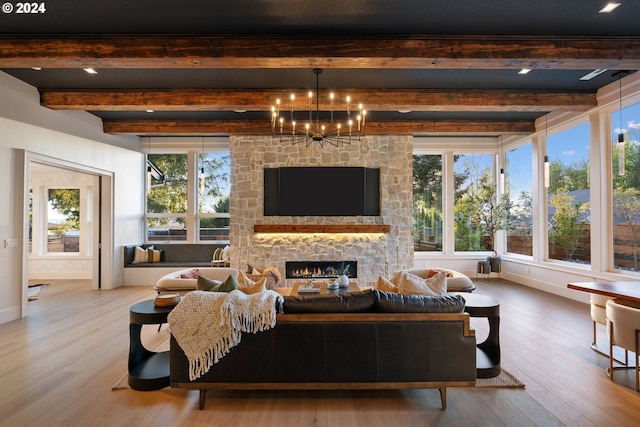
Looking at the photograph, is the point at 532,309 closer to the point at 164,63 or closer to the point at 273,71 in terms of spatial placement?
the point at 273,71

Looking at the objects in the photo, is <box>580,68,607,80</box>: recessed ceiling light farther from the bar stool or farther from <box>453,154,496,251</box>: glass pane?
<box>453,154,496,251</box>: glass pane

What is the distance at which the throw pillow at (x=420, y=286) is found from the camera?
10.7 feet

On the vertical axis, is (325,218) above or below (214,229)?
above

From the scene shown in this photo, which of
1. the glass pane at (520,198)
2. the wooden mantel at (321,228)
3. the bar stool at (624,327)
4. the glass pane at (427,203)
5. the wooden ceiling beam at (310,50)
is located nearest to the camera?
the bar stool at (624,327)

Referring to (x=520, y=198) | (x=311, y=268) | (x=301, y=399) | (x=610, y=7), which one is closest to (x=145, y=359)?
(x=301, y=399)

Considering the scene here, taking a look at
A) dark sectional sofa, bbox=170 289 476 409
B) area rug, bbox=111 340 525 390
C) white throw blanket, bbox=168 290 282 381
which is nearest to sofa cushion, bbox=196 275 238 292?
white throw blanket, bbox=168 290 282 381

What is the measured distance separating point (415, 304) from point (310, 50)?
2716 mm

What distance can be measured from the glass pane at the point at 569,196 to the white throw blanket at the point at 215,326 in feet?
19.8

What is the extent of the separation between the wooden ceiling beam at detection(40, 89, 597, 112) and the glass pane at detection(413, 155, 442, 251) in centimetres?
331

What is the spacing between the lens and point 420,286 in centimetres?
329

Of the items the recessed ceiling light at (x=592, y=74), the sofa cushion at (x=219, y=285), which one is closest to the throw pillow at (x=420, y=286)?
the sofa cushion at (x=219, y=285)

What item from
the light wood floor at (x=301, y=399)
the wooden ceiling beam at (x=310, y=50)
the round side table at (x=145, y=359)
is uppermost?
the wooden ceiling beam at (x=310, y=50)

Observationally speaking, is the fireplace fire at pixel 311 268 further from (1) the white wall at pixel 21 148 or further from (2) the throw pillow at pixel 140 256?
(1) the white wall at pixel 21 148

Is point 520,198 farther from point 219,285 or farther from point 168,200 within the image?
point 168,200
